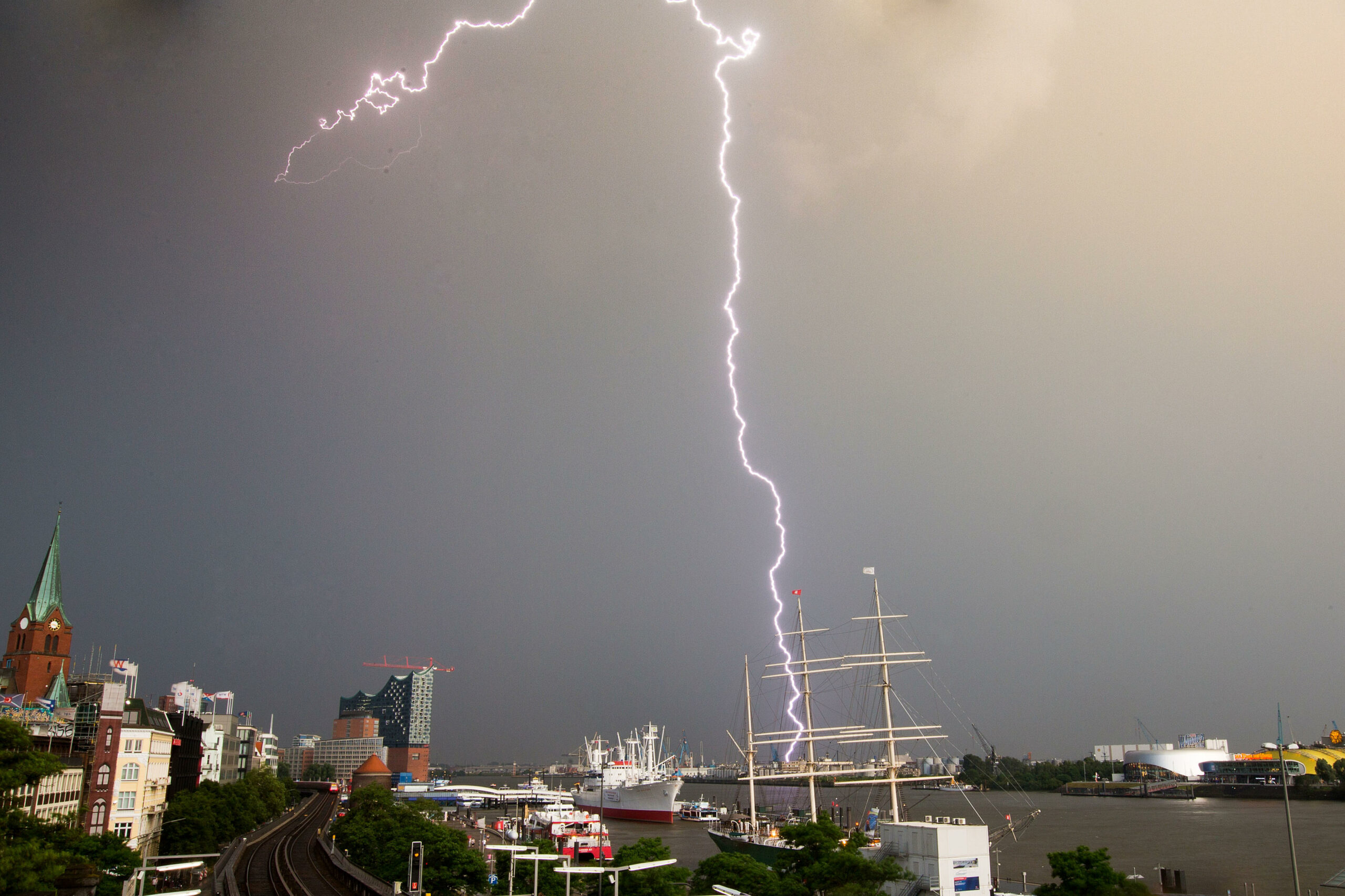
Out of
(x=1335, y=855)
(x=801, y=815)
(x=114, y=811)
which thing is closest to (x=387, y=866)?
(x=114, y=811)

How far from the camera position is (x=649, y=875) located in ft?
98.8

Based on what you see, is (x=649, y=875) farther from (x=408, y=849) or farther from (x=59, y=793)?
(x=59, y=793)

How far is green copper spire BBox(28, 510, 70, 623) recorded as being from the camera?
265 ft

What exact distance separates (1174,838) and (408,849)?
61.3 meters

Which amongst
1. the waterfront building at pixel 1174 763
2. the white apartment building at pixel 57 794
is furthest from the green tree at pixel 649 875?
the waterfront building at pixel 1174 763

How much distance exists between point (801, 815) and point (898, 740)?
19.6m

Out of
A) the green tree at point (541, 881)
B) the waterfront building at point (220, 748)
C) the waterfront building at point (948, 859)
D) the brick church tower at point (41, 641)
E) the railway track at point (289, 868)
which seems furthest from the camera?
the waterfront building at point (220, 748)

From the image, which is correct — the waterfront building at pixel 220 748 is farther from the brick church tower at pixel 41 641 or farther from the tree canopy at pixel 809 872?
the tree canopy at pixel 809 872

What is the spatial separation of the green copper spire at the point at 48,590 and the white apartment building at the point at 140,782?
32652 mm

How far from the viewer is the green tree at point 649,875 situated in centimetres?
2964

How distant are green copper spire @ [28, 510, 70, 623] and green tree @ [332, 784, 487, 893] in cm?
3940

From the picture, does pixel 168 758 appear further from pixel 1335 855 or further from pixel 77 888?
pixel 1335 855

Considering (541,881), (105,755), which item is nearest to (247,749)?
(105,755)

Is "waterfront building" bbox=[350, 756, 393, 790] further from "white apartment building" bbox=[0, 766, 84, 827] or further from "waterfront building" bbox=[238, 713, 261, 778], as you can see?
"white apartment building" bbox=[0, 766, 84, 827]
